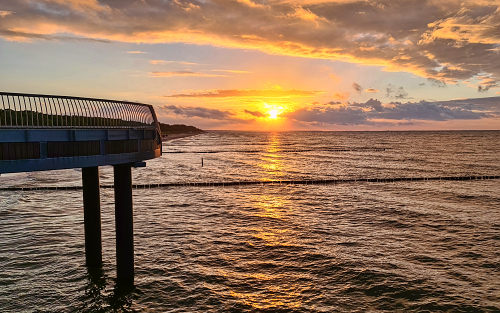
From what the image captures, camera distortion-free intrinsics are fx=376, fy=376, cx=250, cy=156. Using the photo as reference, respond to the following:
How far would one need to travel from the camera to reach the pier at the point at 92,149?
12281 millimetres

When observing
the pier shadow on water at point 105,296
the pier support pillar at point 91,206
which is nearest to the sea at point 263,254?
the pier shadow on water at point 105,296

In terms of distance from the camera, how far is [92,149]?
14.9 meters

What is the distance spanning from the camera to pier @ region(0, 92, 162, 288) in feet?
40.3

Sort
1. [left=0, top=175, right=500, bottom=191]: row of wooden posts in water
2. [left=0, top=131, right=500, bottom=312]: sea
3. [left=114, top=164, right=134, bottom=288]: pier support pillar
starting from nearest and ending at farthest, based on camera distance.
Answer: [left=114, top=164, right=134, bottom=288]: pier support pillar → [left=0, top=131, right=500, bottom=312]: sea → [left=0, top=175, right=500, bottom=191]: row of wooden posts in water

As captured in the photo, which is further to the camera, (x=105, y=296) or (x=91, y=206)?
(x=91, y=206)

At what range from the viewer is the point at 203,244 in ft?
89.2

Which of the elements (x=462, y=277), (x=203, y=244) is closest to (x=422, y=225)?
(x=462, y=277)

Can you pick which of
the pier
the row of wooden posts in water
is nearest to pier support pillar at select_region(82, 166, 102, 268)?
the pier

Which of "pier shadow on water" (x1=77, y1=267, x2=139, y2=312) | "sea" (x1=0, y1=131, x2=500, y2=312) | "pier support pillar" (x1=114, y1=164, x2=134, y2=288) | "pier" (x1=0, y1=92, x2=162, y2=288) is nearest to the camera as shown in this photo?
"pier" (x1=0, y1=92, x2=162, y2=288)

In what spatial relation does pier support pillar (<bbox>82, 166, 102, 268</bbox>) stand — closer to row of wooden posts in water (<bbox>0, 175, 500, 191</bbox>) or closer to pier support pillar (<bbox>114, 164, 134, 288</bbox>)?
pier support pillar (<bbox>114, 164, 134, 288</bbox>)

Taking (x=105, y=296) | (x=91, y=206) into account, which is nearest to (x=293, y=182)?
(x=91, y=206)

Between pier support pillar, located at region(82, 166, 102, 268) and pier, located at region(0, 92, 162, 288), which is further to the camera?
pier support pillar, located at region(82, 166, 102, 268)

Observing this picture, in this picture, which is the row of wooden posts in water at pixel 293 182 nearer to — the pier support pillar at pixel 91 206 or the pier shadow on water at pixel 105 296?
the pier support pillar at pixel 91 206

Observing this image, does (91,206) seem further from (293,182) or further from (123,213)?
(293,182)
